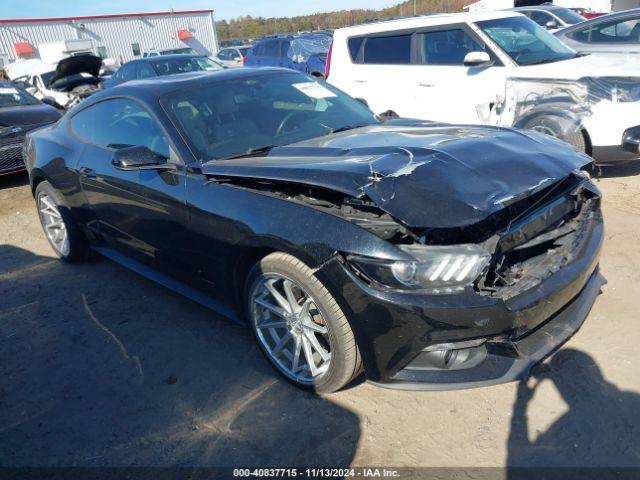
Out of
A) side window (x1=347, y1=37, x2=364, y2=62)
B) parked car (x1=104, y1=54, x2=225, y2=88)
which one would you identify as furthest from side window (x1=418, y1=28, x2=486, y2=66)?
parked car (x1=104, y1=54, x2=225, y2=88)

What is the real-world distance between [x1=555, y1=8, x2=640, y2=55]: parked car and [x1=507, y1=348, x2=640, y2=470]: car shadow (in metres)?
6.01

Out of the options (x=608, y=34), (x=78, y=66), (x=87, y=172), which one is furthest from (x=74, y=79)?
(x=608, y=34)

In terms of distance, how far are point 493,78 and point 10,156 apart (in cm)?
681

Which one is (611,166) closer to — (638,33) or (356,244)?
(638,33)

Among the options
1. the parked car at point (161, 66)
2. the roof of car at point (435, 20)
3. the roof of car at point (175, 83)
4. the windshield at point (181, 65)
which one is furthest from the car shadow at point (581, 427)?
the windshield at point (181, 65)

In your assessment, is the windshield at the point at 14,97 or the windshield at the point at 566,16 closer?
the windshield at the point at 14,97

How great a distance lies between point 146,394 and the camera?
2.84m

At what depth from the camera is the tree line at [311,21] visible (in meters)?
52.2

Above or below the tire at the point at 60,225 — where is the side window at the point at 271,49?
above

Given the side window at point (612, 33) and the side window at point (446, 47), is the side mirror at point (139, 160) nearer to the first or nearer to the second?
the side window at point (446, 47)

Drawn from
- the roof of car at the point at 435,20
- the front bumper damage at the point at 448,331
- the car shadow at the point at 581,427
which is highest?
the roof of car at the point at 435,20

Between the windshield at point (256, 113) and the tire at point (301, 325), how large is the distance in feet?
2.91

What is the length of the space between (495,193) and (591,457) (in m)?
1.19

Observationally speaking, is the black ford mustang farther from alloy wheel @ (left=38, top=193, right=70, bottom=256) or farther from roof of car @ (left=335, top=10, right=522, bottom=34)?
roof of car @ (left=335, top=10, right=522, bottom=34)
